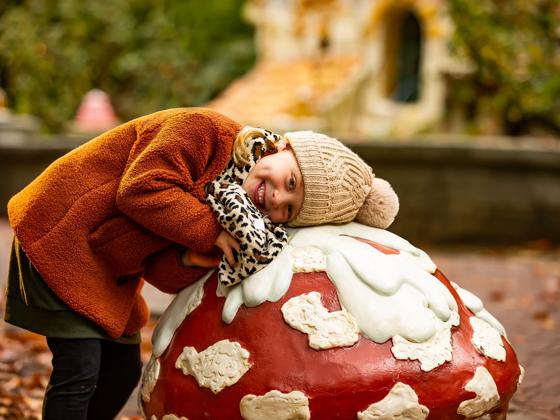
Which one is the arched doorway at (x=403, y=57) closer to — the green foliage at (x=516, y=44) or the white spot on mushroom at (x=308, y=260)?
the green foliage at (x=516, y=44)

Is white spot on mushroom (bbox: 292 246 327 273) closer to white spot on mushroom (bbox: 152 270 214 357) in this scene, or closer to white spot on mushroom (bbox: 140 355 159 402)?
white spot on mushroom (bbox: 152 270 214 357)

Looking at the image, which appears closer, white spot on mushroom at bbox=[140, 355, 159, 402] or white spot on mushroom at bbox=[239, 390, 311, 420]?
white spot on mushroom at bbox=[239, 390, 311, 420]

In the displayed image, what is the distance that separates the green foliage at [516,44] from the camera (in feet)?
34.8

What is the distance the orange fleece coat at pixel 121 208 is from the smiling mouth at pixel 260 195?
0.15 m

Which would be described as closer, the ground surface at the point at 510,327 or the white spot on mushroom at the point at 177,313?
the white spot on mushroom at the point at 177,313

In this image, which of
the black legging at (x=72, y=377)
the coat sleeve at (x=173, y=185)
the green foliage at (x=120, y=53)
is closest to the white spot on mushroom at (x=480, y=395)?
the coat sleeve at (x=173, y=185)

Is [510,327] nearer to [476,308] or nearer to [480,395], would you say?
[476,308]

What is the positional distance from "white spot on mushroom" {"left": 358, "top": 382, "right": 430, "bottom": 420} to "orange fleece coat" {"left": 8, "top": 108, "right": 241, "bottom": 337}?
0.70 m

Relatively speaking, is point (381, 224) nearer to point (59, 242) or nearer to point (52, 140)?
point (59, 242)

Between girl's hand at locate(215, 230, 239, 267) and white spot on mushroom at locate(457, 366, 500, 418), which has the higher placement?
girl's hand at locate(215, 230, 239, 267)

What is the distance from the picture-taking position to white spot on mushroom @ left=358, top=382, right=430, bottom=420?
243 centimetres

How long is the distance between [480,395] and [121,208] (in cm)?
124

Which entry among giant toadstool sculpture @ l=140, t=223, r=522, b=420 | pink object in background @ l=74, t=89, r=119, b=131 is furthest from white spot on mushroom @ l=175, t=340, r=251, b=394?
pink object in background @ l=74, t=89, r=119, b=131

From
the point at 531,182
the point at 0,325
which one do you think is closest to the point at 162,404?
the point at 0,325
